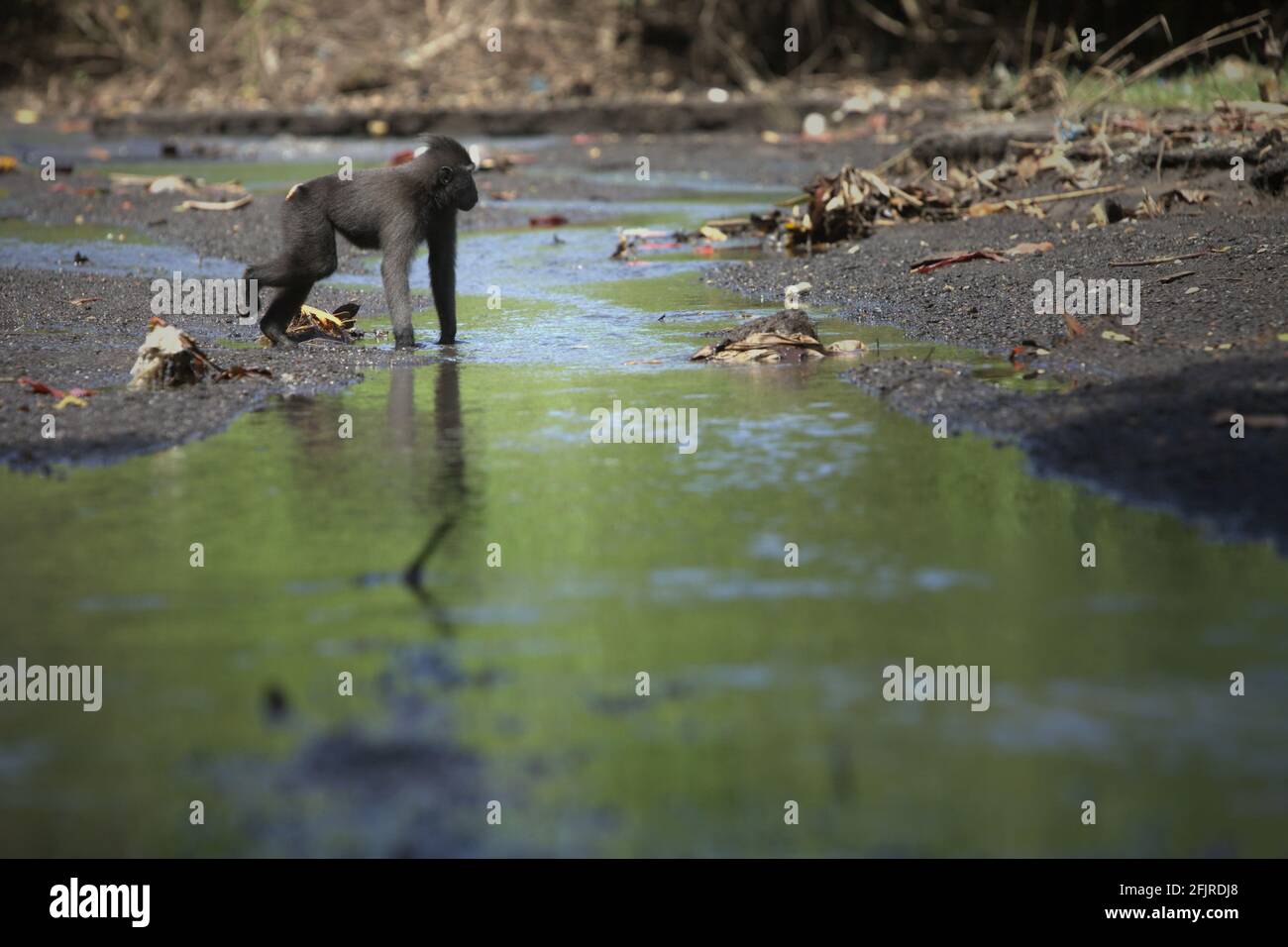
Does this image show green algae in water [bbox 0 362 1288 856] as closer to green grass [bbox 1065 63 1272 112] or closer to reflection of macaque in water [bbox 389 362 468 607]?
reflection of macaque in water [bbox 389 362 468 607]

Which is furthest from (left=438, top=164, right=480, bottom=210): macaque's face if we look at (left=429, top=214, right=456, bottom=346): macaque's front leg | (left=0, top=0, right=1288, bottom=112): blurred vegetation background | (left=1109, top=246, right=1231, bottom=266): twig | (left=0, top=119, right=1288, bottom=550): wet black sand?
(left=0, top=0, right=1288, bottom=112): blurred vegetation background

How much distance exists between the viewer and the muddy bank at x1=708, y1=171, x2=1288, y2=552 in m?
4.56

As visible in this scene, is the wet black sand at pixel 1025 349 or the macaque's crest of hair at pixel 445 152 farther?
the macaque's crest of hair at pixel 445 152

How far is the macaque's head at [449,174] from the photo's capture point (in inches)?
288

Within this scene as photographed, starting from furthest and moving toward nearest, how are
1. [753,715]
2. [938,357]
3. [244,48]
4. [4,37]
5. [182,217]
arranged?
[4,37] < [244,48] < [182,217] < [938,357] < [753,715]

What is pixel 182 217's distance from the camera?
12820 mm

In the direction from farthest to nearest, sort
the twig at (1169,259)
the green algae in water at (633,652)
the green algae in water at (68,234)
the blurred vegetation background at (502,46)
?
the blurred vegetation background at (502,46), the green algae in water at (68,234), the twig at (1169,259), the green algae in water at (633,652)

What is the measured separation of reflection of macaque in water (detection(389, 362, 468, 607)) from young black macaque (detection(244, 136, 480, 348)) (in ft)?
1.94

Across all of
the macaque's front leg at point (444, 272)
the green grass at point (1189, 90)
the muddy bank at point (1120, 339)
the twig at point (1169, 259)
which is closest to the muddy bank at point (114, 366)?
the macaque's front leg at point (444, 272)

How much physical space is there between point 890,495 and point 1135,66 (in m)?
15.6

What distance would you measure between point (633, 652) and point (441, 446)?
2.10m

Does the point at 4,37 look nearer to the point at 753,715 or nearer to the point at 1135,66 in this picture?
the point at 1135,66

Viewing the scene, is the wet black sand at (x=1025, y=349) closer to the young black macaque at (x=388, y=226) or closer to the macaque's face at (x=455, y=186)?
the young black macaque at (x=388, y=226)

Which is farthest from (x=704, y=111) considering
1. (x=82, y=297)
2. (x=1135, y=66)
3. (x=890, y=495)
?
(x=890, y=495)
